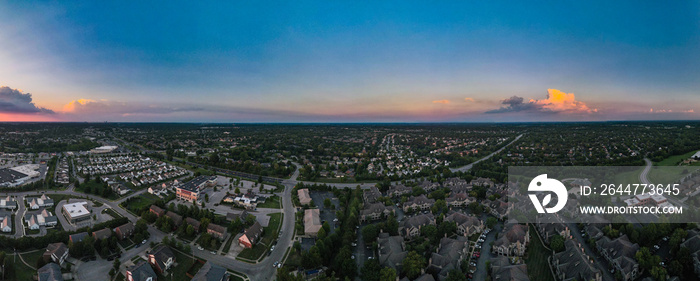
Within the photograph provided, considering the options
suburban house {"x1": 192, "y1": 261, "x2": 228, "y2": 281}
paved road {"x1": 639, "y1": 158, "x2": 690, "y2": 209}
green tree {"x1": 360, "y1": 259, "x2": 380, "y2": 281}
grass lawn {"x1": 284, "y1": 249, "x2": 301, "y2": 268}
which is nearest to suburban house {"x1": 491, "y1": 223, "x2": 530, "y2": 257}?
green tree {"x1": 360, "y1": 259, "x2": 380, "y2": 281}

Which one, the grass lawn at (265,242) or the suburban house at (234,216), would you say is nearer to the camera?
the grass lawn at (265,242)

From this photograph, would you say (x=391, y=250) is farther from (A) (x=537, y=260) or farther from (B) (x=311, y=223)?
(A) (x=537, y=260)

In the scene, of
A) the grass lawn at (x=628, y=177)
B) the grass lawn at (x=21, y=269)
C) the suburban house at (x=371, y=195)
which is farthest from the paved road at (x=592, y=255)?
the grass lawn at (x=21, y=269)

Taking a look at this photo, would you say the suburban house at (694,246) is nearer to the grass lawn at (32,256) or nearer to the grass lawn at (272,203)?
the grass lawn at (272,203)

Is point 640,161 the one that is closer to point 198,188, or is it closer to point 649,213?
point 649,213

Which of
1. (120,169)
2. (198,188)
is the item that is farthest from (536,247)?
(120,169)

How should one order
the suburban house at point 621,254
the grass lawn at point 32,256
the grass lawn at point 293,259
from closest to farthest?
the suburban house at point 621,254 → the grass lawn at point 32,256 → the grass lawn at point 293,259

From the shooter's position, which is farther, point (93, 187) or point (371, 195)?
point (93, 187)

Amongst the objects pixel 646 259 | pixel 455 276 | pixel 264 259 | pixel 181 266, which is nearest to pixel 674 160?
pixel 646 259
